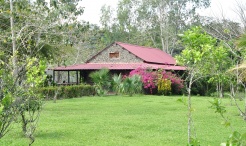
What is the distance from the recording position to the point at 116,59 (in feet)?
110

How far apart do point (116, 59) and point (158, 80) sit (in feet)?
20.6

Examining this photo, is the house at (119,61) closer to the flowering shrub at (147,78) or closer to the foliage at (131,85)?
the flowering shrub at (147,78)

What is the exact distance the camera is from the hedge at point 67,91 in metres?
22.8

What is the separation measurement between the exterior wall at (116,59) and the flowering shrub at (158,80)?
3599mm

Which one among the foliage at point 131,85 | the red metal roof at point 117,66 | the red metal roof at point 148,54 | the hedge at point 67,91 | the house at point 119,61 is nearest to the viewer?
the hedge at point 67,91

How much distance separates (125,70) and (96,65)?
286cm

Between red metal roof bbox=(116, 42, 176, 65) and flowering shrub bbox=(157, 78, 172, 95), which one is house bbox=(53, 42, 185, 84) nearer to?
red metal roof bbox=(116, 42, 176, 65)

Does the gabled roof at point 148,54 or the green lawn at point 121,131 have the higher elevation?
the gabled roof at point 148,54

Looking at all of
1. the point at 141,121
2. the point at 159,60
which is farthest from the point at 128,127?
the point at 159,60

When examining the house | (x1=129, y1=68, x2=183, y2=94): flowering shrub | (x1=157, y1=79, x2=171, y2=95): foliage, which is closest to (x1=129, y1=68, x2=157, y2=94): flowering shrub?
(x1=129, y1=68, x2=183, y2=94): flowering shrub

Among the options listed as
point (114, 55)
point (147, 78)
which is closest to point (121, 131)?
point (147, 78)

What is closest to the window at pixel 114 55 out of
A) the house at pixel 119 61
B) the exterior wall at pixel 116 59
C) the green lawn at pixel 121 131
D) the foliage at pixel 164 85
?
the house at pixel 119 61

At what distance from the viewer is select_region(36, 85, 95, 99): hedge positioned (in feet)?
74.6

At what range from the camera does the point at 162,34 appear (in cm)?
4759
